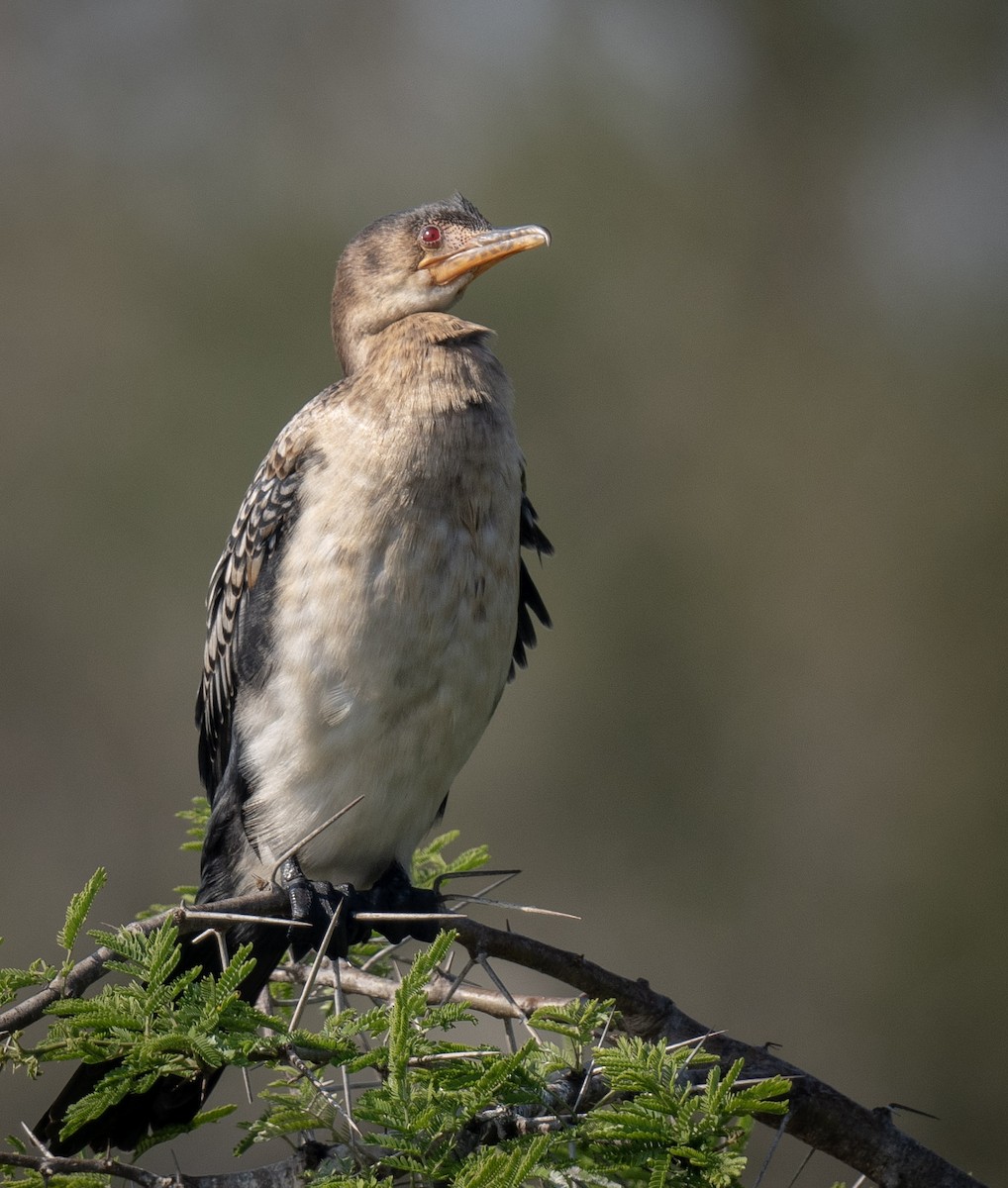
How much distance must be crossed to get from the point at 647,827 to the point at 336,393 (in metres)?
7.81

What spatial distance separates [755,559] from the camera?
1311cm

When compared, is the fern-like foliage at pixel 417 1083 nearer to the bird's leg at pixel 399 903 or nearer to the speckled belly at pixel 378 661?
the bird's leg at pixel 399 903

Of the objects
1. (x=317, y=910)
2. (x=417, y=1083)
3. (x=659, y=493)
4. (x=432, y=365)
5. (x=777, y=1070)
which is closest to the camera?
(x=417, y=1083)

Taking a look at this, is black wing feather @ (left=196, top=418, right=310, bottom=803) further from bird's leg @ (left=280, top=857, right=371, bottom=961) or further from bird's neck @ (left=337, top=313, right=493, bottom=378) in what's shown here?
bird's leg @ (left=280, top=857, right=371, bottom=961)

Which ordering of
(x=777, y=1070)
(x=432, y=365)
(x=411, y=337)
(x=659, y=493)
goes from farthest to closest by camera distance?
(x=659, y=493) < (x=411, y=337) < (x=432, y=365) < (x=777, y=1070)

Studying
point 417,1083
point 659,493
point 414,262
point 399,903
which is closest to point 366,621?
point 399,903

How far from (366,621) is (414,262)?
122 centimetres

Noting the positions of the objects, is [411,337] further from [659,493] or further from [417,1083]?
[659,493]

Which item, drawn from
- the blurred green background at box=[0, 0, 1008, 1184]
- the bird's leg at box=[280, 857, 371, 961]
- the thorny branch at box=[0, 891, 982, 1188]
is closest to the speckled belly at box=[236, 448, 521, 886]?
the bird's leg at box=[280, 857, 371, 961]

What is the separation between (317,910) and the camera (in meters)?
3.79

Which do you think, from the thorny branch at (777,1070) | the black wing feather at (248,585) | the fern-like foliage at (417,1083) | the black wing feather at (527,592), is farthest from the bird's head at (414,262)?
the fern-like foliage at (417,1083)

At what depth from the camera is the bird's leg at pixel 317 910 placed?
3.73 metres

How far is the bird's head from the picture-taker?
4371 mm

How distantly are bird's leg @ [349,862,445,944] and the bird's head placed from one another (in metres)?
1.52
